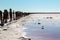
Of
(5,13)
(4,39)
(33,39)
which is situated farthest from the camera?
(5,13)

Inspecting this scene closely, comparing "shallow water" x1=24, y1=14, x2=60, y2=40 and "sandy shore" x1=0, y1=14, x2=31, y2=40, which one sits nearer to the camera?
"sandy shore" x1=0, y1=14, x2=31, y2=40

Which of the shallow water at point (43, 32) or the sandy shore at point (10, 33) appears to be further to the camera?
the shallow water at point (43, 32)

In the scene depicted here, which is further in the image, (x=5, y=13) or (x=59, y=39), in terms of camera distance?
(x=5, y=13)

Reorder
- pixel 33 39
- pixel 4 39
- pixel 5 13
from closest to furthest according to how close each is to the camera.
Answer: pixel 4 39
pixel 33 39
pixel 5 13

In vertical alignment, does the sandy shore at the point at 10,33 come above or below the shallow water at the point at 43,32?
above

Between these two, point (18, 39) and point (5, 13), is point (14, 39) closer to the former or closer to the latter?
point (18, 39)

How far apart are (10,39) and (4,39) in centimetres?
61

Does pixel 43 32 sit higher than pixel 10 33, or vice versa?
pixel 10 33

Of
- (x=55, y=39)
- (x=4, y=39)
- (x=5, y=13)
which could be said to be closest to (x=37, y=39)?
(x=55, y=39)

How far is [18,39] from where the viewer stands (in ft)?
55.3

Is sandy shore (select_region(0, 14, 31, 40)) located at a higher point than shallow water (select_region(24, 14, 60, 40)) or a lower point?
higher

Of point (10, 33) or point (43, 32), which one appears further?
point (43, 32)

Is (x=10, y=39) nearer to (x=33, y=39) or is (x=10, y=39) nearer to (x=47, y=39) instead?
(x=33, y=39)

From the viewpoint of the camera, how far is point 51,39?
18891mm
